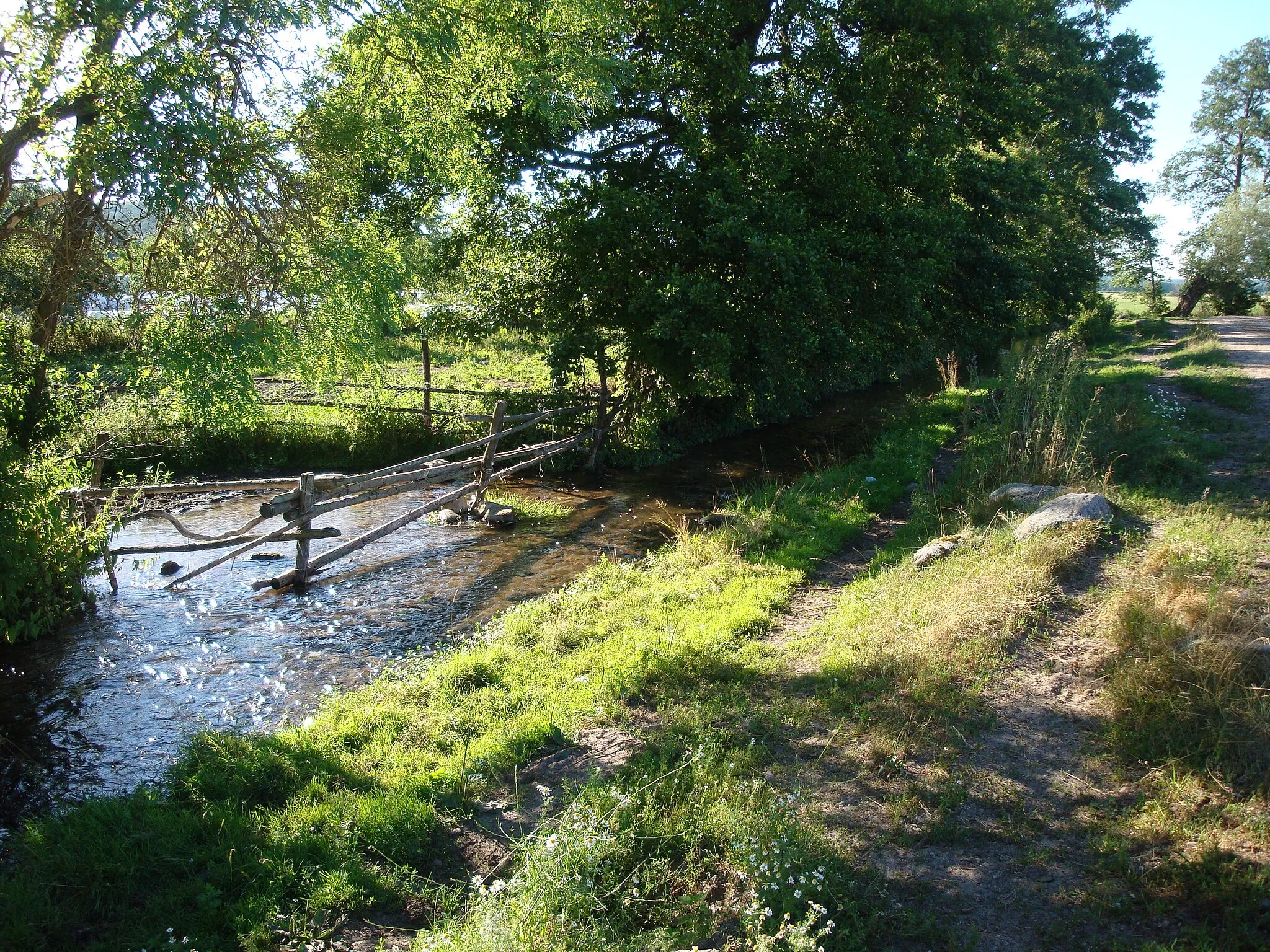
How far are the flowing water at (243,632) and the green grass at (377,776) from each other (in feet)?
2.28

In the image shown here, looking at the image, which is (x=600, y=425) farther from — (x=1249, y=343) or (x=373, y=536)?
(x=1249, y=343)

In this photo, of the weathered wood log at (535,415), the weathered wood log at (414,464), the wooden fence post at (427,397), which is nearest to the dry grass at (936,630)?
the weathered wood log at (414,464)

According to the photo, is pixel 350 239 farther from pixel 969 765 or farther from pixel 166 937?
pixel 969 765

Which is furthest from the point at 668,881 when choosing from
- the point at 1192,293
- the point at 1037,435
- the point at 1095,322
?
the point at 1192,293

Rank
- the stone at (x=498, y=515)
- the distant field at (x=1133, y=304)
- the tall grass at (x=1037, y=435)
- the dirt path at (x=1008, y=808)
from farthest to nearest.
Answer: the distant field at (x=1133, y=304)
the stone at (x=498, y=515)
the tall grass at (x=1037, y=435)
the dirt path at (x=1008, y=808)

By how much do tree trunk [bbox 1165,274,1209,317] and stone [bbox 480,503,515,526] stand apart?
36793 mm

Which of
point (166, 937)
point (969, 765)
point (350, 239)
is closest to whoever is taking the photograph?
point (166, 937)

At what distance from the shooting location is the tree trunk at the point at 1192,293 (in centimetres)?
3516

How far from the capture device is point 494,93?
988cm

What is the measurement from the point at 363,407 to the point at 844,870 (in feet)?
44.0

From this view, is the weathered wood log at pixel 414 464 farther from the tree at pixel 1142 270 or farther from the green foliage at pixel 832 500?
the tree at pixel 1142 270

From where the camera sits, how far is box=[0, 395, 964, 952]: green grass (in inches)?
148

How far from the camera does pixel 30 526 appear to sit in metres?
6.75

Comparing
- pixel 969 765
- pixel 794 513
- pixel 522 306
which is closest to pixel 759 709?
pixel 969 765
